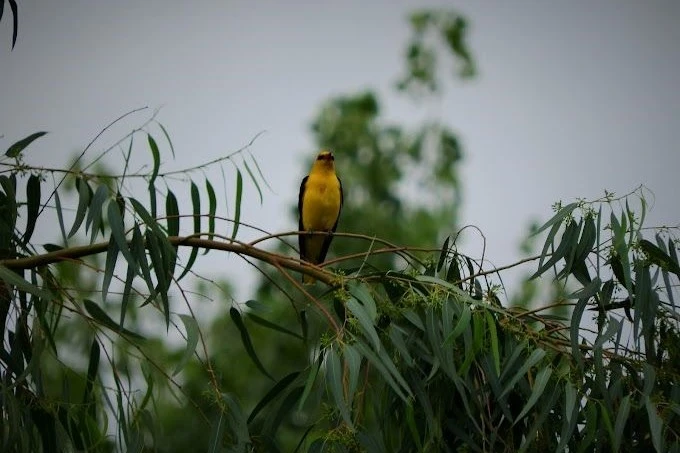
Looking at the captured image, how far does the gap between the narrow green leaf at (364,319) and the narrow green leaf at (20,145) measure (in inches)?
50.4

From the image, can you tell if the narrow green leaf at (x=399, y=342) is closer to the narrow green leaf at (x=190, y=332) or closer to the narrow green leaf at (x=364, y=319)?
the narrow green leaf at (x=364, y=319)

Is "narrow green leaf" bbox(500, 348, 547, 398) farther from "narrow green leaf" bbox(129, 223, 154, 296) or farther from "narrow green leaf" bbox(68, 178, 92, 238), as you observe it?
"narrow green leaf" bbox(68, 178, 92, 238)

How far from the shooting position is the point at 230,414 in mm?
2984

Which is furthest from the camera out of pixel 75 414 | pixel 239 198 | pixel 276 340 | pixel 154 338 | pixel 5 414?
pixel 154 338

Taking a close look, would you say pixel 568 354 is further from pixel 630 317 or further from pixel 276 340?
pixel 276 340

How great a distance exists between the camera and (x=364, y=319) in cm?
282

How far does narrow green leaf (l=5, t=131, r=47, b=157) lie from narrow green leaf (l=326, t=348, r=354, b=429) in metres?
1.31

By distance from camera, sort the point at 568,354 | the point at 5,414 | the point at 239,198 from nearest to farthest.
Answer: the point at 5,414 → the point at 568,354 → the point at 239,198

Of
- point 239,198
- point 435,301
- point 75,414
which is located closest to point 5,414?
point 75,414

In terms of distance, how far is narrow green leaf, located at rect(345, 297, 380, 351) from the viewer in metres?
2.78

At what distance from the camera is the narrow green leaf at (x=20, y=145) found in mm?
3143

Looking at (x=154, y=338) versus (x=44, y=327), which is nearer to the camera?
(x=44, y=327)

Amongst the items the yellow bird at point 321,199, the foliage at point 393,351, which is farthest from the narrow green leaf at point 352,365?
the yellow bird at point 321,199

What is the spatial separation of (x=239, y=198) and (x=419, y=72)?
14.5 m
